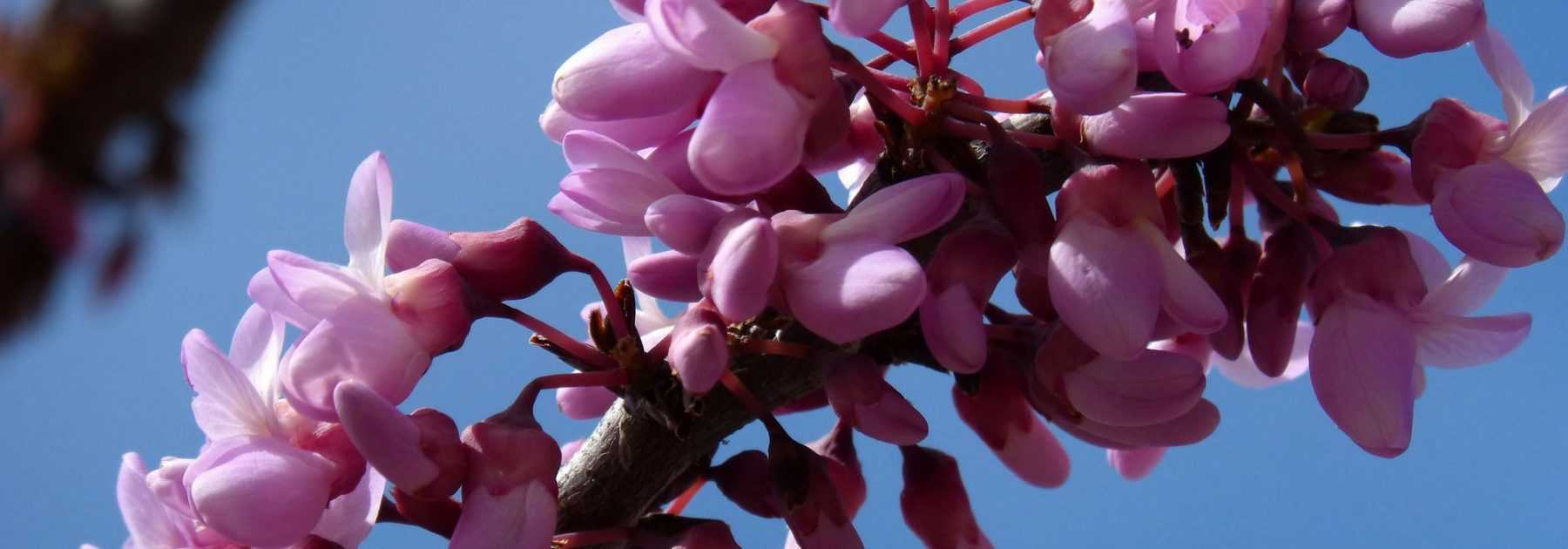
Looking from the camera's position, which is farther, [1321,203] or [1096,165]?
[1321,203]

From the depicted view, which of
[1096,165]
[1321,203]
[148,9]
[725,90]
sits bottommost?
[1321,203]

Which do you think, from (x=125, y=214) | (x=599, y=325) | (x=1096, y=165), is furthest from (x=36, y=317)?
(x=1096, y=165)

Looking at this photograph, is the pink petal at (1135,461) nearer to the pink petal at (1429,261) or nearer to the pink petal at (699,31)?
the pink petal at (1429,261)

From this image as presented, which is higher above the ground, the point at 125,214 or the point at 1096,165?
the point at 125,214

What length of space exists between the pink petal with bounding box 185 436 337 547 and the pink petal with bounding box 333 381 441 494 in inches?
1.3

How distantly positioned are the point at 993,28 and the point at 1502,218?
0.92 ft

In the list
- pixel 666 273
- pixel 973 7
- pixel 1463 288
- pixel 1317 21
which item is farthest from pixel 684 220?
pixel 1463 288

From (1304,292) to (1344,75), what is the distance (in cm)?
12

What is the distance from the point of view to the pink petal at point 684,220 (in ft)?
2.08

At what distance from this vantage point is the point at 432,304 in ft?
2.18

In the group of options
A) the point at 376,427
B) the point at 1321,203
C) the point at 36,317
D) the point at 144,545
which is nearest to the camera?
the point at 36,317

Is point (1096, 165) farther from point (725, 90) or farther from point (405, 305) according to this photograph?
point (405, 305)

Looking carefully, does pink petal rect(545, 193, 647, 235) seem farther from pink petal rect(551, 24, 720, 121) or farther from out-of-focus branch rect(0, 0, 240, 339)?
out-of-focus branch rect(0, 0, 240, 339)

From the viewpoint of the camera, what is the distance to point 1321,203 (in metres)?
0.82
